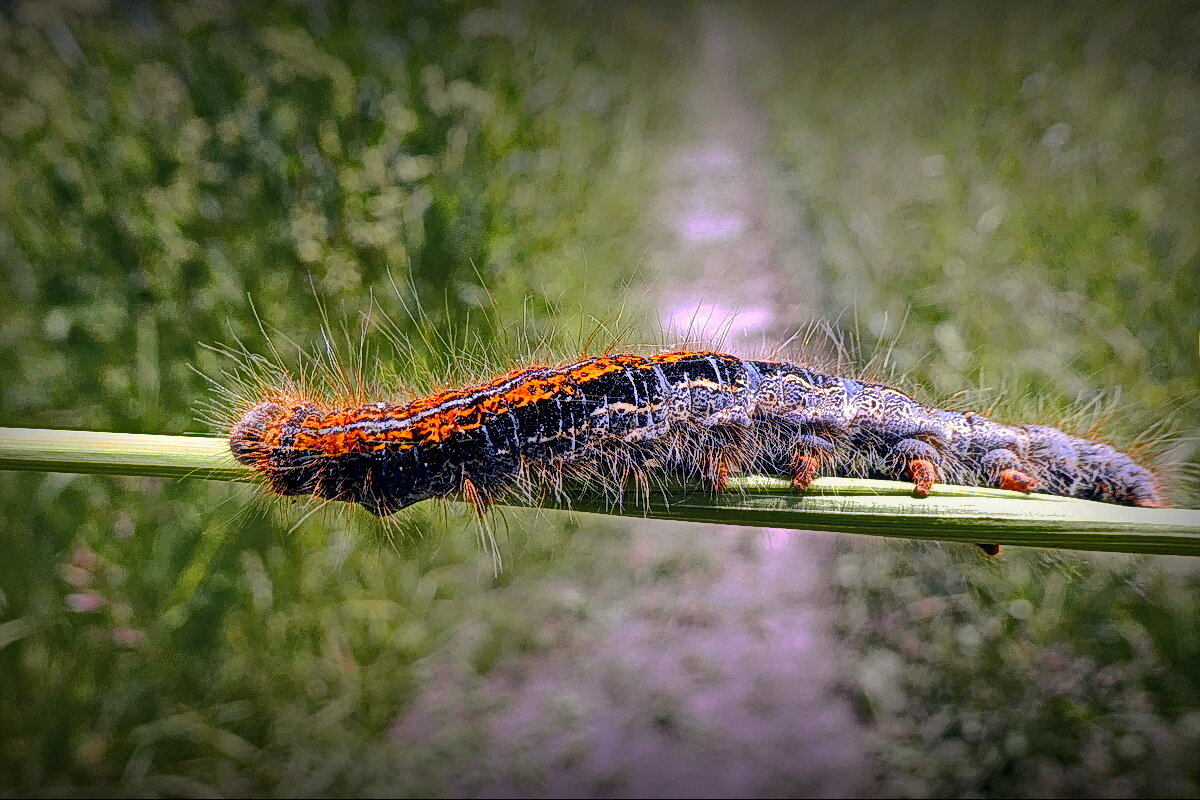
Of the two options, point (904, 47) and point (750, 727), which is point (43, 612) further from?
point (904, 47)

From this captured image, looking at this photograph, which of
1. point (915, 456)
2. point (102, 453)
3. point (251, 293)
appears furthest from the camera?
point (251, 293)

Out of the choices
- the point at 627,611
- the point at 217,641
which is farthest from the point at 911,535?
the point at 217,641

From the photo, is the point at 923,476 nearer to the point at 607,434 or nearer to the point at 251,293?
the point at 607,434

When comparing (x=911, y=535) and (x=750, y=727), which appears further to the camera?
(x=750, y=727)

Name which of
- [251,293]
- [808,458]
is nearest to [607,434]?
[808,458]

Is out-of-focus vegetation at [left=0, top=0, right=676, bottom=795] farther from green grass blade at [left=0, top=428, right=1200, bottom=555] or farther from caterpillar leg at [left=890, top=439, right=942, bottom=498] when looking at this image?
caterpillar leg at [left=890, top=439, right=942, bottom=498]

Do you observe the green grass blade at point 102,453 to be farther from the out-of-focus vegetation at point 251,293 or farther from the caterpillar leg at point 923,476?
the caterpillar leg at point 923,476
